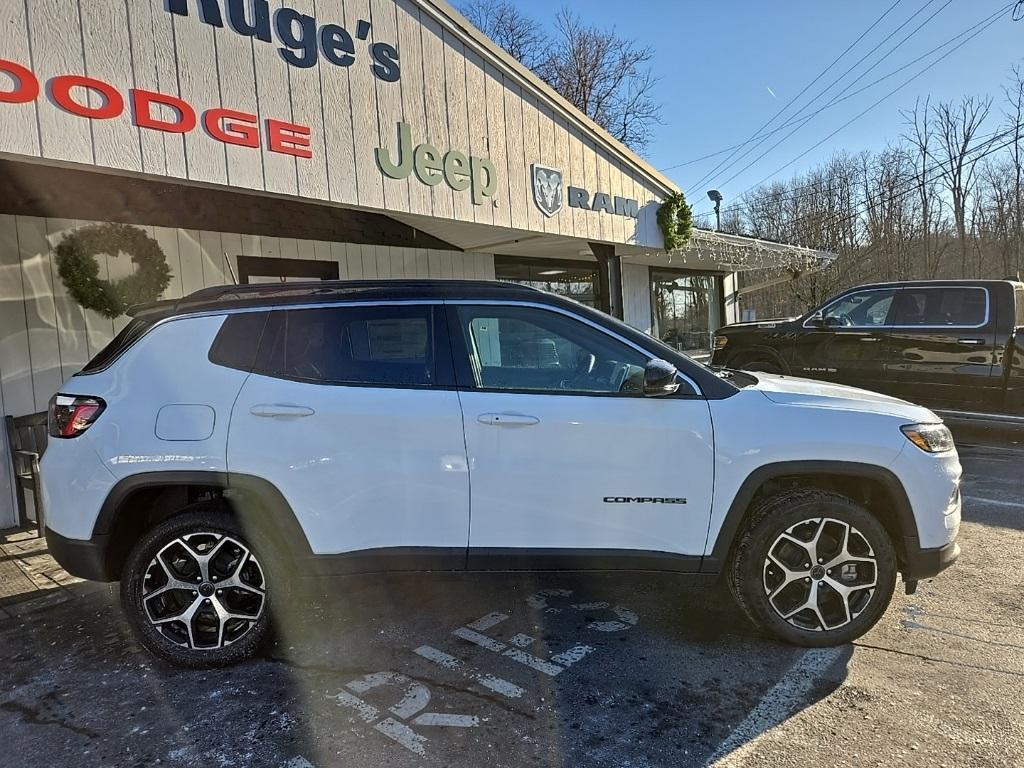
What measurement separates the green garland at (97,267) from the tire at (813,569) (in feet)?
19.4

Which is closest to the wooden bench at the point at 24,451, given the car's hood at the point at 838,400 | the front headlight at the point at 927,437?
the car's hood at the point at 838,400

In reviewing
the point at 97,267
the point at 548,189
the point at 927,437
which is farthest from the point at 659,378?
the point at 97,267

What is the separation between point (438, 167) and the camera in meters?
6.23

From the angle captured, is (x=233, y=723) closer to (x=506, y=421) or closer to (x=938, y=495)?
(x=506, y=421)

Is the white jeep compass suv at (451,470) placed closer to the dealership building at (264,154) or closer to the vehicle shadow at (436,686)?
the vehicle shadow at (436,686)

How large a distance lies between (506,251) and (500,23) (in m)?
20.3

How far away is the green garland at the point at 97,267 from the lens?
5887 mm

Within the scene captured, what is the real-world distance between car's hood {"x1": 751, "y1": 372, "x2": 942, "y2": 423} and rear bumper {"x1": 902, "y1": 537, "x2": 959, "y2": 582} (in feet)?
1.99

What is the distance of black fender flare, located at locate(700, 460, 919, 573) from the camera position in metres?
3.02

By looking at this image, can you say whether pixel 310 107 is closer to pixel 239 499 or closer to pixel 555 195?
pixel 555 195

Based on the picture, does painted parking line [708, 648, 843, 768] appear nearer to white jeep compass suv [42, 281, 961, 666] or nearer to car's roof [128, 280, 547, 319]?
white jeep compass suv [42, 281, 961, 666]

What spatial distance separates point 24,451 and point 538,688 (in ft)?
16.5

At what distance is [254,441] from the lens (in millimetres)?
3008

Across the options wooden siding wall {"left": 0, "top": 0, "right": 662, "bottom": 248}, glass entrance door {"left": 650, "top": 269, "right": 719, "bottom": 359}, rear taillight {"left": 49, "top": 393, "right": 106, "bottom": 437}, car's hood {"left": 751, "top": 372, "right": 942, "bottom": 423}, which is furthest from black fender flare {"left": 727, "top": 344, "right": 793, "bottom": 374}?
rear taillight {"left": 49, "top": 393, "right": 106, "bottom": 437}
